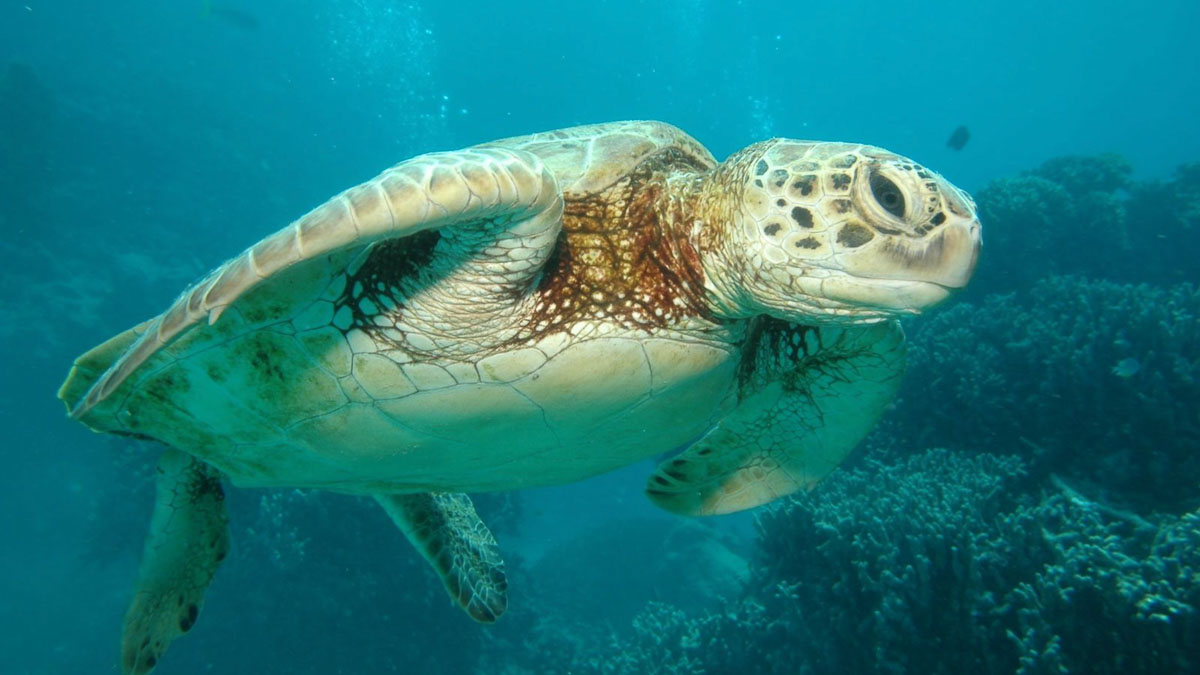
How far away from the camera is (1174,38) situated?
61.5 m

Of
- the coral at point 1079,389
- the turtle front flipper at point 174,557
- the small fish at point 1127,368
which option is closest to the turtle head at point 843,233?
the turtle front flipper at point 174,557

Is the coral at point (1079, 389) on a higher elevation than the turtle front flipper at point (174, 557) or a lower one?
higher

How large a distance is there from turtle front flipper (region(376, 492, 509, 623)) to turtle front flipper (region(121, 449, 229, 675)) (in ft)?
2.61

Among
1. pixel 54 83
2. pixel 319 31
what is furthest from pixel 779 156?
pixel 319 31

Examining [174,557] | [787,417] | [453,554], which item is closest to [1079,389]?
[787,417]

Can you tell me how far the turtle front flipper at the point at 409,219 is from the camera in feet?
4.35

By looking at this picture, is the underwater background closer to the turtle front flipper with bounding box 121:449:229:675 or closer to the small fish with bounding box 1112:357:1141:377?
the small fish with bounding box 1112:357:1141:377

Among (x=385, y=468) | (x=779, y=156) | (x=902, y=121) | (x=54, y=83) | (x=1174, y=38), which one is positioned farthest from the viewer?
(x=902, y=121)

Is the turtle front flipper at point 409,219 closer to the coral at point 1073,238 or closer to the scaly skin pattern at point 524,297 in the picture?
the scaly skin pattern at point 524,297

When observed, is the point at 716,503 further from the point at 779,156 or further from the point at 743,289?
the point at 779,156

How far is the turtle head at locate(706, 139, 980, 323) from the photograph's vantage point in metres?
1.48

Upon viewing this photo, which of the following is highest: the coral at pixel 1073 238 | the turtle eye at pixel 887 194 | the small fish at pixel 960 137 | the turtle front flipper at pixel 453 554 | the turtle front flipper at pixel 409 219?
the small fish at pixel 960 137

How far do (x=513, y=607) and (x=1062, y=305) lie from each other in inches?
302

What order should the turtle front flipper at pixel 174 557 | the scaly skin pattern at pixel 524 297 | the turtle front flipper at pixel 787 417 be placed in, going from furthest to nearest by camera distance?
the turtle front flipper at pixel 174 557 < the turtle front flipper at pixel 787 417 < the scaly skin pattern at pixel 524 297
